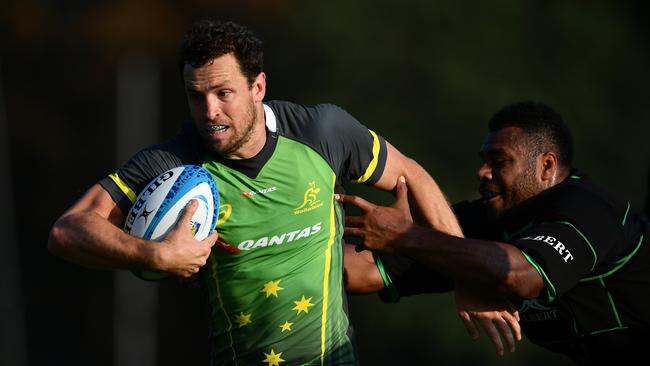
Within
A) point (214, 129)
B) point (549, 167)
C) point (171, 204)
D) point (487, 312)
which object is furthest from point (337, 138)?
point (549, 167)

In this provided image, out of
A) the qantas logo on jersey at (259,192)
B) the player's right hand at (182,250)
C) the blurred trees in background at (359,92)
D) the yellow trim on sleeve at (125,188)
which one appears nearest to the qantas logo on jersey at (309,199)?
the qantas logo on jersey at (259,192)

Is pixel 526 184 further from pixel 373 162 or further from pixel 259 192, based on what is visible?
pixel 259 192

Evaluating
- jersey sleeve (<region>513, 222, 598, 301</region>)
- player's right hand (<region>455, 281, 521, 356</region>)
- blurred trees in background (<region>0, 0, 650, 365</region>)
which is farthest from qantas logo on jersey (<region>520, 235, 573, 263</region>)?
blurred trees in background (<region>0, 0, 650, 365</region>)

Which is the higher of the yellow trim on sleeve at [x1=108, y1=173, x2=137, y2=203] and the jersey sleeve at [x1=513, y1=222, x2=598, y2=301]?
the yellow trim on sleeve at [x1=108, y1=173, x2=137, y2=203]

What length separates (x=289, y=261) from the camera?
4.43m

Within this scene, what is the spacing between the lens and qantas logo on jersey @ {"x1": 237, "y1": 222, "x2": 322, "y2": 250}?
4332 millimetres

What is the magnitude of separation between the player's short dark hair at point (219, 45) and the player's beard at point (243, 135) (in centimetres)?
15

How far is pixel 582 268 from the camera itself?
4.90 m

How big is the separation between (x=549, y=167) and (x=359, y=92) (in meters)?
6.07

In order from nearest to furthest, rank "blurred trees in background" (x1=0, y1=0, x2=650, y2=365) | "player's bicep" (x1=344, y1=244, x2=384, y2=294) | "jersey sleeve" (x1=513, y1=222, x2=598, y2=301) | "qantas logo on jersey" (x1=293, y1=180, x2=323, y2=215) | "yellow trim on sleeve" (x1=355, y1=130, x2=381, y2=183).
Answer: "qantas logo on jersey" (x1=293, y1=180, x2=323, y2=215) → "yellow trim on sleeve" (x1=355, y1=130, x2=381, y2=183) → "jersey sleeve" (x1=513, y1=222, x2=598, y2=301) → "player's bicep" (x1=344, y1=244, x2=384, y2=294) → "blurred trees in background" (x1=0, y1=0, x2=650, y2=365)

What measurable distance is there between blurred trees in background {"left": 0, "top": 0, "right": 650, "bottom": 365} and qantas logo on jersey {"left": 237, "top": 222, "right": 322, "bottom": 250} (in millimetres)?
4806

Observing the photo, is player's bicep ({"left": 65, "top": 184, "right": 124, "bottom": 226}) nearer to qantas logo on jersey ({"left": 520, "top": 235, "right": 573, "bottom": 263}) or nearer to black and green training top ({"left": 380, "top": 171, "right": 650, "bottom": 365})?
black and green training top ({"left": 380, "top": 171, "right": 650, "bottom": 365})

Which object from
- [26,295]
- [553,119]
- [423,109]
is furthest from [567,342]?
[26,295]

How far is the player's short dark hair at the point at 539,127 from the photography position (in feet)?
18.3
